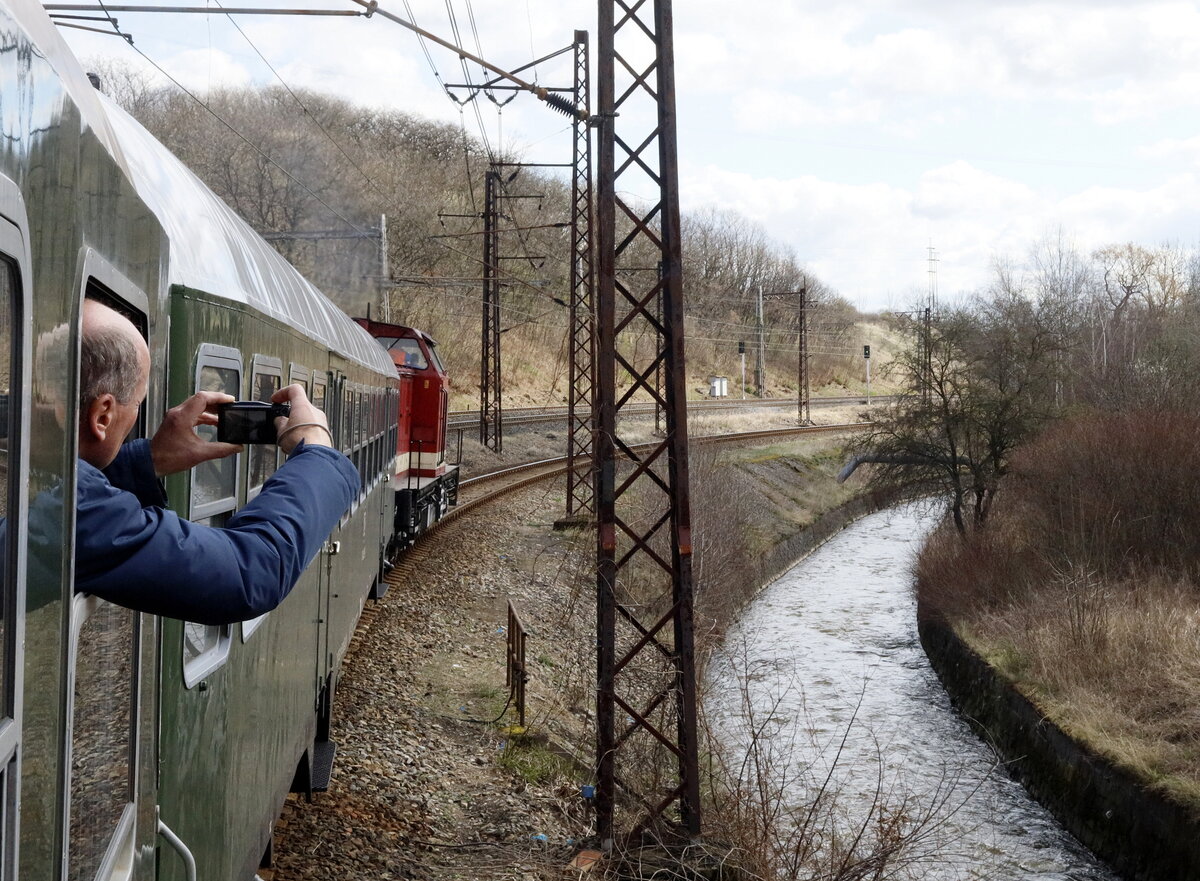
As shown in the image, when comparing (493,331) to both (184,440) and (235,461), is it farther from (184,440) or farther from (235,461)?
(184,440)

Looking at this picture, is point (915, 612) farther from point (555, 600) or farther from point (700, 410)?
point (700, 410)

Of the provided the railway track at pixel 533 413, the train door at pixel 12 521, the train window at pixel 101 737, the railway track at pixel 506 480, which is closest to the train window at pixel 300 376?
the train window at pixel 101 737

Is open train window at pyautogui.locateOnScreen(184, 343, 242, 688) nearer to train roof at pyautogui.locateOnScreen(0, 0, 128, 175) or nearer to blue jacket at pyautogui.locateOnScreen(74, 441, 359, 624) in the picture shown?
train roof at pyautogui.locateOnScreen(0, 0, 128, 175)

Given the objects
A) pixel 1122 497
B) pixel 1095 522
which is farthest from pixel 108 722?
pixel 1122 497

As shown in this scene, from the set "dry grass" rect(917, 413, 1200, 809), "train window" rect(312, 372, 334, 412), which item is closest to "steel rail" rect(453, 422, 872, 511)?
"dry grass" rect(917, 413, 1200, 809)

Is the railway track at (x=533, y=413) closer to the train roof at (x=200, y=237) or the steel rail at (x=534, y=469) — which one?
the steel rail at (x=534, y=469)

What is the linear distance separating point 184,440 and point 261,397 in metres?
1.92

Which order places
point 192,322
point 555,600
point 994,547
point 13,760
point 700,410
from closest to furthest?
point 13,760 → point 192,322 → point 555,600 → point 994,547 → point 700,410

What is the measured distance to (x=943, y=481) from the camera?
28.9 m

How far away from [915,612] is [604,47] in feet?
59.5

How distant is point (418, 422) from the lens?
17.3m

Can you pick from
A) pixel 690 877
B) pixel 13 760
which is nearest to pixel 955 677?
pixel 690 877

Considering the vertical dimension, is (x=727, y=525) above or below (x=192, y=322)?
below

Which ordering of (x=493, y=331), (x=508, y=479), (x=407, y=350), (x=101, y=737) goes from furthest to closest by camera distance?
(x=493, y=331)
(x=508, y=479)
(x=407, y=350)
(x=101, y=737)
